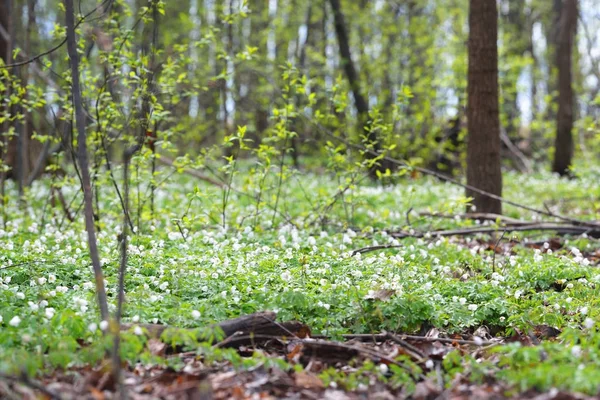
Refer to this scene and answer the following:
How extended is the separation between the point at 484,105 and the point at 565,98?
8661 mm

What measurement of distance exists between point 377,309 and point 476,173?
549cm

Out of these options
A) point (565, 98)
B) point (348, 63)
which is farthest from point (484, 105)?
point (565, 98)

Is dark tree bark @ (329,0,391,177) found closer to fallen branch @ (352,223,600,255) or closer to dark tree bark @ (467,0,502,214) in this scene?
dark tree bark @ (467,0,502,214)

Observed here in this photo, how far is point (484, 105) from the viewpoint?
900cm

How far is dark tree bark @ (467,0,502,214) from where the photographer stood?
8.97m

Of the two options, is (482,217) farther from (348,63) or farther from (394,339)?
(348,63)

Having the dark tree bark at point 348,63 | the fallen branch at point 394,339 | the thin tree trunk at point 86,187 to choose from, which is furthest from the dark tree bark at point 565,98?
the thin tree trunk at point 86,187

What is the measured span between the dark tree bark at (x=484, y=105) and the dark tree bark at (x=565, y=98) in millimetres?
8347

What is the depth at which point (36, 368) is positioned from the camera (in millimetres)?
3246

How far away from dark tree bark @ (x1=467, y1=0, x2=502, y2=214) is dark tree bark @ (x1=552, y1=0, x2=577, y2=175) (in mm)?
8347

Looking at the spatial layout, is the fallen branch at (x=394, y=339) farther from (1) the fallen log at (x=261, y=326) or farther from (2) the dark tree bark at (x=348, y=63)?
(2) the dark tree bark at (x=348, y=63)

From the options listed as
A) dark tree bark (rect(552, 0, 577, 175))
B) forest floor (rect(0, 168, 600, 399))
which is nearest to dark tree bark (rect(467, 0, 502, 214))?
forest floor (rect(0, 168, 600, 399))

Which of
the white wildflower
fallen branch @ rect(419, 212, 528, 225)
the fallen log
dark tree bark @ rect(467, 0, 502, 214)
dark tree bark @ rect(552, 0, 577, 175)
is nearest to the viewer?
the white wildflower

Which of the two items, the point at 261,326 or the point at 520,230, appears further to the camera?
the point at 520,230
